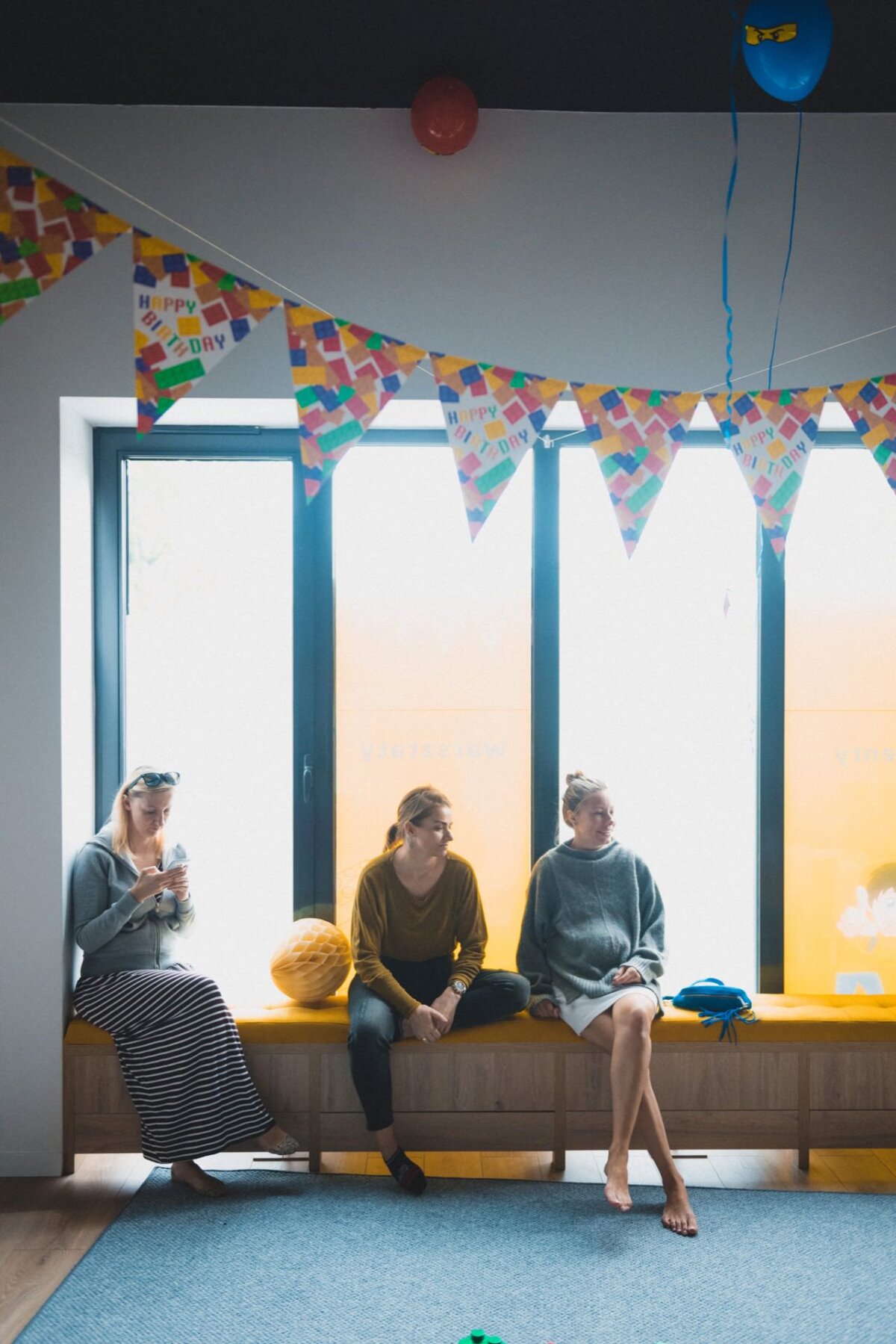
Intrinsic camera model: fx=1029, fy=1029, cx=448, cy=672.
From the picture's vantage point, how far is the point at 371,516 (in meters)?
3.19

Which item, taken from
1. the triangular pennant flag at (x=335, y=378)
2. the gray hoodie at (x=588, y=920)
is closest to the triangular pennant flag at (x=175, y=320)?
the triangular pennant flag at (x=335, y=378)

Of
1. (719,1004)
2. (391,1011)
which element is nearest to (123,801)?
(391,1011)

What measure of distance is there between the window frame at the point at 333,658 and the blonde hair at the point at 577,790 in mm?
193

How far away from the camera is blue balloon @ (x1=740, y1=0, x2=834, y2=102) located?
2135 mm

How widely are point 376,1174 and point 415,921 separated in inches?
25.9

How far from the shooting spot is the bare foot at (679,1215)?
240 centimetres

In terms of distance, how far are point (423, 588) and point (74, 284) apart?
129 centimetres

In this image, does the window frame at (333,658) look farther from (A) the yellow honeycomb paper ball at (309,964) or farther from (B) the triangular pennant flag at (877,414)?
(B) the triangular pennant flag at (877,414)

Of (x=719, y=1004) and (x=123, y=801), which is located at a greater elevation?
(x=123, y=801)

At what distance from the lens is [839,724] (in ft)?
10.5

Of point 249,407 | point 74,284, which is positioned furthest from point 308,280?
point 74,284

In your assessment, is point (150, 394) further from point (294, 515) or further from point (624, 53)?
point (624, 53)

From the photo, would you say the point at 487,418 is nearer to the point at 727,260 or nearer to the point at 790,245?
the point at 727,260

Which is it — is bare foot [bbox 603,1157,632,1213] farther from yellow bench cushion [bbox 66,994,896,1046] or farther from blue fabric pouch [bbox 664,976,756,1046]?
blue fabric pouch [bbox 664,976,756,1046]
